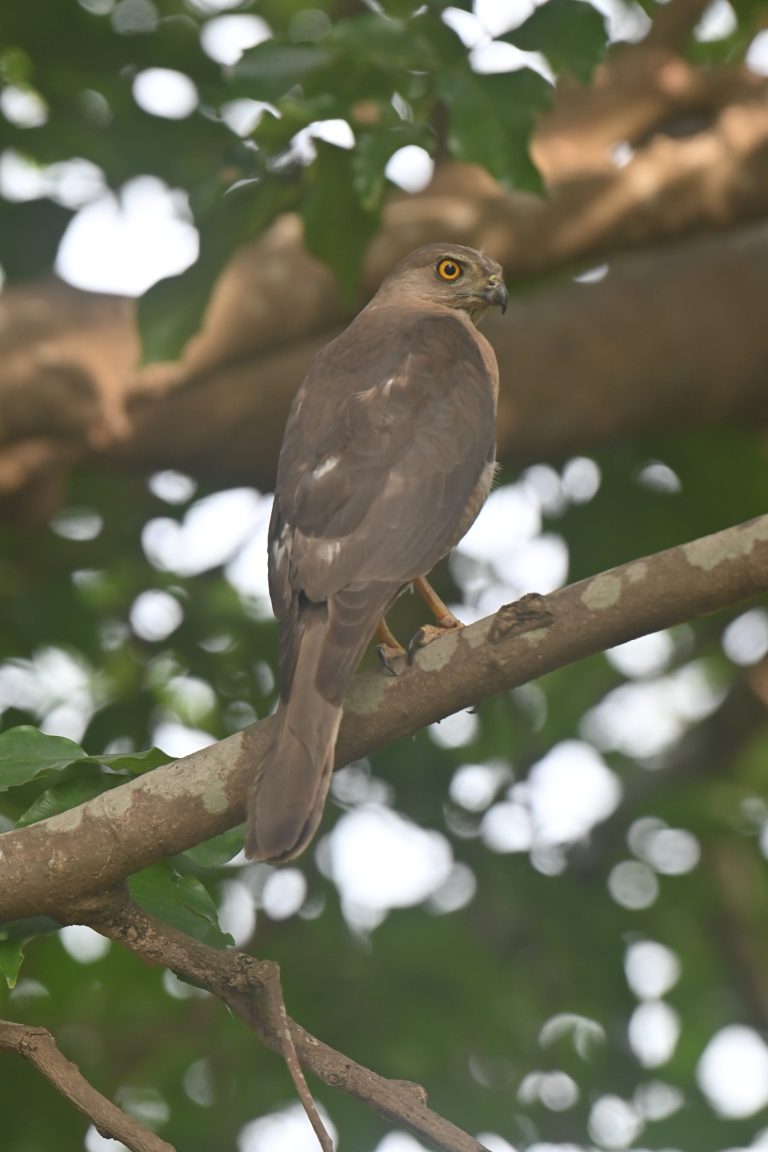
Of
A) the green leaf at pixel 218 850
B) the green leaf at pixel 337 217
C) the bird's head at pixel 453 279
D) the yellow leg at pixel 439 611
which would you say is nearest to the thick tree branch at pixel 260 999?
the green leaf at pixel 218 850

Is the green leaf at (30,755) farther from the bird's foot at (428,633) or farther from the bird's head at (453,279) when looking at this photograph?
the bird's head at (453,279)

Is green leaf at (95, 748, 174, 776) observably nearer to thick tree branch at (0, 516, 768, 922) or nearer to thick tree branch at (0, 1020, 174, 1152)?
thick tree branch at (0, 516, 768, 922)

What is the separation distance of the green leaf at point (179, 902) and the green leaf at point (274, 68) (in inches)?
96.0

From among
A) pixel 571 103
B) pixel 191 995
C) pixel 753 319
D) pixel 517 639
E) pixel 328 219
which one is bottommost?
pixel 191 995

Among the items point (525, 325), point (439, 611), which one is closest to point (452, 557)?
point (525, 325)

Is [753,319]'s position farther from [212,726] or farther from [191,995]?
[191,995]

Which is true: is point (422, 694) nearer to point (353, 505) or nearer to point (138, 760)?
point (138, 760)

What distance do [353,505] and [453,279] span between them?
1.81m

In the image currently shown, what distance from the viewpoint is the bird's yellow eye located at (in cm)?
554

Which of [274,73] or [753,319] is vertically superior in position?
[274,73]

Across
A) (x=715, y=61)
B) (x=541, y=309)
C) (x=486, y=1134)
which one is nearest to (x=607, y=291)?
(x=541, y=309)

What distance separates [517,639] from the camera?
316cm

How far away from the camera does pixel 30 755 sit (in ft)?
10.7

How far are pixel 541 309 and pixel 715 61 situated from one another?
8.11 feet
